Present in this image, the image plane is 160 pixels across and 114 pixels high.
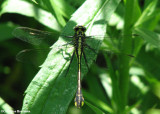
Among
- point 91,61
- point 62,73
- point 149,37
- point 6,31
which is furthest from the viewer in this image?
point 6,31

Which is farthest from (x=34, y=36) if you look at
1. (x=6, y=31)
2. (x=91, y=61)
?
(x=6, y=31)

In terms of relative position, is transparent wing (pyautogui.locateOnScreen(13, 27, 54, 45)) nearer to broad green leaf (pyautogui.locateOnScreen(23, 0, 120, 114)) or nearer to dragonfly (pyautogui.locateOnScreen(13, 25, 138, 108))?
dragonfly (pyautogui.locateOnScreen(13, 25, 138, 108))

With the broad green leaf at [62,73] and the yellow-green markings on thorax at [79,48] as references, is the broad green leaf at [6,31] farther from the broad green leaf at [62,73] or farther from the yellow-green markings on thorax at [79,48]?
the broad green leaf at [62,73]

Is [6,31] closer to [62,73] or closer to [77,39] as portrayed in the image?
[77,39]

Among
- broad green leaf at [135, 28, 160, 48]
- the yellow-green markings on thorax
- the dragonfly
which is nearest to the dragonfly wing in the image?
the dragonfly

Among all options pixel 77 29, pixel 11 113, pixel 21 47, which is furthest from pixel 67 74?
pixel 21 47

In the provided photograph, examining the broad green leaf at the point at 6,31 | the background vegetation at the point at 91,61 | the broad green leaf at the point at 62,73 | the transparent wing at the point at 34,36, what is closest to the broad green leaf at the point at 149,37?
the background vegetation at the point at 91,61

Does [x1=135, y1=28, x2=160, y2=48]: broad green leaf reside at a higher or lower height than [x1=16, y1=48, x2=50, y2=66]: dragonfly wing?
higher
